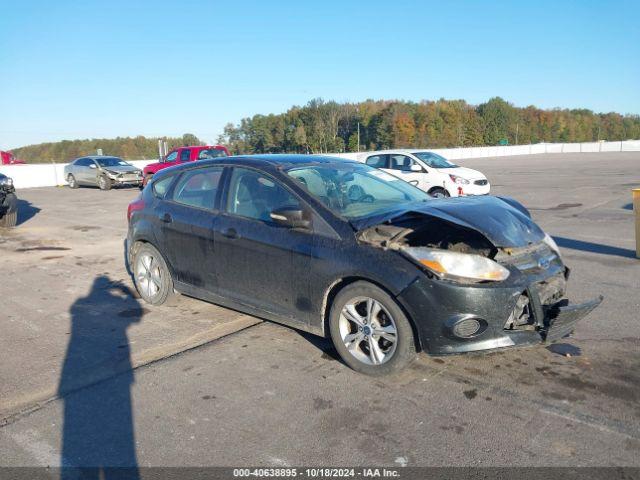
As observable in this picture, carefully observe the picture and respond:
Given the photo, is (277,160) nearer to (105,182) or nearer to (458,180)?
(458,180)

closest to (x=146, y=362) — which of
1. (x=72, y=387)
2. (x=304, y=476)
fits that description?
(x=72, y=387)

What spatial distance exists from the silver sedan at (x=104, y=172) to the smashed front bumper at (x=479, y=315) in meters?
21.1

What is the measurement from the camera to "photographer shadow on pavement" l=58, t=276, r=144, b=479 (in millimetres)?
2953

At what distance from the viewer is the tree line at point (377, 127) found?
94750 mm

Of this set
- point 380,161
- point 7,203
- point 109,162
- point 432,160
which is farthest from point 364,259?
point 109,162

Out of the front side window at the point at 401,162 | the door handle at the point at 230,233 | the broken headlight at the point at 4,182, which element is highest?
the front side window at the point at 401,162

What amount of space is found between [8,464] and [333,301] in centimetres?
231

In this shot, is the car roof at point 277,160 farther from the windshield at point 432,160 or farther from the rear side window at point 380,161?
the rear side window at point 380,161

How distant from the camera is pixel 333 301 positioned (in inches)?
159

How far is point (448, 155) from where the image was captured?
55219mm

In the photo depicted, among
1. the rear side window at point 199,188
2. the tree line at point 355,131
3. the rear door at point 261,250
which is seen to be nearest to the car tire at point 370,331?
the rear door at point 261,250

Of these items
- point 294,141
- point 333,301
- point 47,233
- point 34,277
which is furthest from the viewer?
point 294,141

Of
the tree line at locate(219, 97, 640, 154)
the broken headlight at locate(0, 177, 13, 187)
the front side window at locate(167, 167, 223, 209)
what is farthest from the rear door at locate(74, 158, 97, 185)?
the tree line at locate(219, 97, 640, 154)

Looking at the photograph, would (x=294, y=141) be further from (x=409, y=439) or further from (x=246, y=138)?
(x=409, y=439)
